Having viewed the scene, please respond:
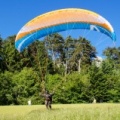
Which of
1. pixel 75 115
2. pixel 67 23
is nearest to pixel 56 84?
pixel 67 23

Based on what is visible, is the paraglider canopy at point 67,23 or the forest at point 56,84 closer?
the paraglider canopy at point 67,23

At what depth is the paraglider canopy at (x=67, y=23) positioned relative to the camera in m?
19.9

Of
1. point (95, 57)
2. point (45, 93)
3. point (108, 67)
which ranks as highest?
point (95, 57)

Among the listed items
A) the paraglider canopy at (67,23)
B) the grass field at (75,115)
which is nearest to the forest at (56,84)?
the paraglider canopy at (67,23)

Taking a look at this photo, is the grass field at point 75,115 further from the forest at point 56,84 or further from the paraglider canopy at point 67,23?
the forest at point 56,84

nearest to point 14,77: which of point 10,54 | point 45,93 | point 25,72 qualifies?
point 25,72

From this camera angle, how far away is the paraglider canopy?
1989 cm

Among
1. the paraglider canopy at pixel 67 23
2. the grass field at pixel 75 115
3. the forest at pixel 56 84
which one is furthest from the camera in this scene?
the forest at pixel 56 84

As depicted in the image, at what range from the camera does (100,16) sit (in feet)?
65.3

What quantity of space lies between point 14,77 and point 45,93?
114ft

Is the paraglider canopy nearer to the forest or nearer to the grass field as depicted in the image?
the grass field

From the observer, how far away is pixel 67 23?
20.6 meters

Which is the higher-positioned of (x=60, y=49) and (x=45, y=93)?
(x=60, y=49)

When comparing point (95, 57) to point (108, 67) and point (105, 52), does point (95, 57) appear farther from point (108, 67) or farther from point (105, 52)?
point (108, 67)
